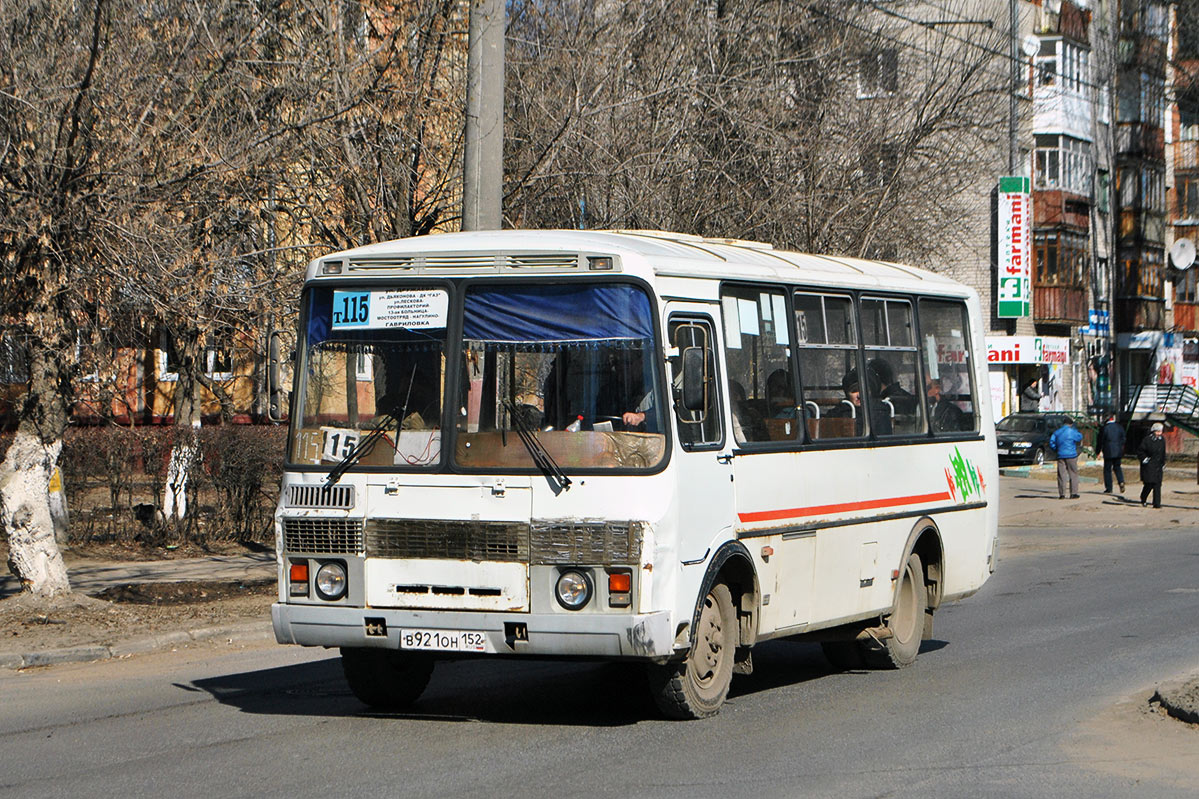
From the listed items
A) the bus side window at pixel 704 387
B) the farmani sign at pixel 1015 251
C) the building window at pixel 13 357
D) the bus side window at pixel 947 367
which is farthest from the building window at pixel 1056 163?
the bus side window at pixel 704 387

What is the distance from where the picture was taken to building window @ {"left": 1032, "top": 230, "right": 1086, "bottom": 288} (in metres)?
54.1

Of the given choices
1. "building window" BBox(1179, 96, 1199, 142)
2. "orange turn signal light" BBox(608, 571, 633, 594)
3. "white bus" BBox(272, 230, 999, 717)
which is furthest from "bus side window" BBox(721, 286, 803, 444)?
"building window" BBox(1179, 96, 1199, 142)

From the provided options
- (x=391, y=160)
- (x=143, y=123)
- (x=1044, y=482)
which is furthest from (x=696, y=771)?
(x=1044, y=482)

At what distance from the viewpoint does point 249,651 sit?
12602 mm

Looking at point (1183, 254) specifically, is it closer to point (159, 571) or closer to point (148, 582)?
point (159, 571)

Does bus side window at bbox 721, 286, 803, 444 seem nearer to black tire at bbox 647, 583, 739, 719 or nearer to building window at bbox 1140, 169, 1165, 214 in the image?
black tire at bbox 647, 583, 739, 719

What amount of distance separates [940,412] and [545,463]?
4.47 m

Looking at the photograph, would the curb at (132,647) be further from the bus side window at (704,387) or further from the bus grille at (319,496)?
the bus side window at (704,387)

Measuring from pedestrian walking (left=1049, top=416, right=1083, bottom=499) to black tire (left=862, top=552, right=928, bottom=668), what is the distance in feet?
69.7

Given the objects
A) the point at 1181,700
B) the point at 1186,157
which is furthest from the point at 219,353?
the point at 1186,157

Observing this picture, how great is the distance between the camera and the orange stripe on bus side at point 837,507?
31.1 ft

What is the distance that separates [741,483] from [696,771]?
2.06 m

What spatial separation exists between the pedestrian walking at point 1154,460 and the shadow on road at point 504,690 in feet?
65.1

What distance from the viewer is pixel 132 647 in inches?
485
